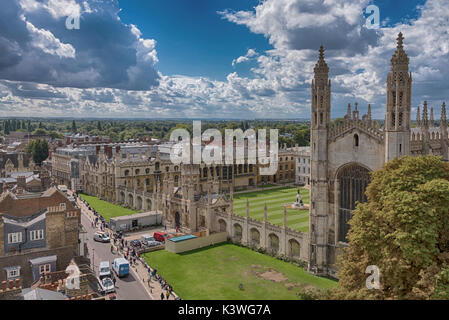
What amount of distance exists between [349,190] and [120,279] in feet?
66.8

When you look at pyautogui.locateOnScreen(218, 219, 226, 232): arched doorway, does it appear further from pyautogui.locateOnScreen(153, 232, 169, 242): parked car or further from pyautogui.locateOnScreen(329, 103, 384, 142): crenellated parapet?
pyautogui.locateOnScreen(329, 103, 384, 142): crenellated parapet

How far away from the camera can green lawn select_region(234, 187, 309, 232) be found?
47.9 m

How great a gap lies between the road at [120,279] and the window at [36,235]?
5.80 metres

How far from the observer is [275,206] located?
58.2 m

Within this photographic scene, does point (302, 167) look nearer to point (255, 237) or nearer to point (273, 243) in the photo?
point (255, 237)

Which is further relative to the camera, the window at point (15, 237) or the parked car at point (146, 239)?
the parked car at point (146, 239)

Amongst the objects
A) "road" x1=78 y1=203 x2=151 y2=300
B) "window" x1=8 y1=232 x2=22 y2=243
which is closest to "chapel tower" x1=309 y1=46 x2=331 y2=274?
"road" x1=78 y1=203 x2=151 y2=300

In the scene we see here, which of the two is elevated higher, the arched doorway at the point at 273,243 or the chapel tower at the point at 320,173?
the chapel tower at the point at 320,173

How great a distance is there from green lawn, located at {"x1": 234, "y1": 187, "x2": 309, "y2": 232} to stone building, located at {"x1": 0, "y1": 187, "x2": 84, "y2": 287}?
26.0m

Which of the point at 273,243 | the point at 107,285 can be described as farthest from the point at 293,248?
the point at 107,285

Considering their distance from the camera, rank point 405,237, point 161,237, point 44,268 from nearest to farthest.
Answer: point 405,237, point 44,268, point 161,237

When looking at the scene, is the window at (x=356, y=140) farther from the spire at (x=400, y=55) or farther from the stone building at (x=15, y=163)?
the stone building at (x=15, y=163)

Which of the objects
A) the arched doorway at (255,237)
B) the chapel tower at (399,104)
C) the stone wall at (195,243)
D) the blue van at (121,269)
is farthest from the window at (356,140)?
the blue van at (121,269)

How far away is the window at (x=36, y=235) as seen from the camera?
27.8m
